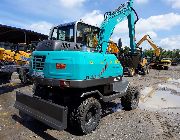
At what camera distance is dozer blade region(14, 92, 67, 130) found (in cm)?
523

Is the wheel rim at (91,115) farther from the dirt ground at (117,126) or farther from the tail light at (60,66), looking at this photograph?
the tail light at (60,66)

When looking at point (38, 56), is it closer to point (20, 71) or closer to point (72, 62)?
point (72, 62)

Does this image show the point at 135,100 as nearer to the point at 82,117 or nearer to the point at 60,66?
the point at 82,117

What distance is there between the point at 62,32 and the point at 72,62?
190cm

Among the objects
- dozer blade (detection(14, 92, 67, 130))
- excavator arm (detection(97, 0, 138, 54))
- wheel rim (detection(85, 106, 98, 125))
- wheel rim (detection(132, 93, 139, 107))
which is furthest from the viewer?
wheel rim (detection(132, 93, 139, 107))

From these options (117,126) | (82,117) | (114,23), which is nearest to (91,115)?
(82,117)

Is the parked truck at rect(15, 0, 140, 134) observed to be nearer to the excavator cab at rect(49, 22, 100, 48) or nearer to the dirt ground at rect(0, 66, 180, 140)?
the excavator cab at rect(49, 22, 100, 48)

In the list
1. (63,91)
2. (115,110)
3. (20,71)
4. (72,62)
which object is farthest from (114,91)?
(20,71)

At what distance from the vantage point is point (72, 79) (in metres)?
5.50

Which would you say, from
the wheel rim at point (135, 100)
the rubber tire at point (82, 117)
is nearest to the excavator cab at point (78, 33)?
the rubber tire at point (82, 117)

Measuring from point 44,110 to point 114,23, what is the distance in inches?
175

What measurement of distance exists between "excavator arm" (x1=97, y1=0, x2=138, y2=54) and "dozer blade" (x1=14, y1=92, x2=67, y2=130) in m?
2.34

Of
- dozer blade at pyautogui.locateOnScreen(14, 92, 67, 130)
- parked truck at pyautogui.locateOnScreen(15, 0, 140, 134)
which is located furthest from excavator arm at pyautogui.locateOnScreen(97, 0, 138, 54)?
dozer blade at pyautogui.locateOnScreen(14, 92, 67, 130)

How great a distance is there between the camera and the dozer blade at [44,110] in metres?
5.23
